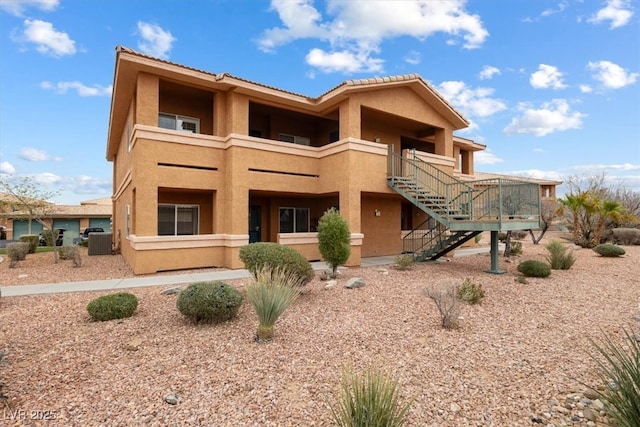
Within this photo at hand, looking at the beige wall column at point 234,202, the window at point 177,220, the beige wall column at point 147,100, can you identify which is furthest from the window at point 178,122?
the window at point 177,220

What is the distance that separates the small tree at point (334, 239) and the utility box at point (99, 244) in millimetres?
14431

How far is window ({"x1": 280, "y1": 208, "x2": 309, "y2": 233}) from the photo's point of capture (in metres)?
16.7

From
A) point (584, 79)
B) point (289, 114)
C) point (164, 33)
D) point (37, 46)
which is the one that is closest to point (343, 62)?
point (289, 114)

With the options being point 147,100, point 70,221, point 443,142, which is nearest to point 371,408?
point 147,100

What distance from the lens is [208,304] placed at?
6227 millimetres

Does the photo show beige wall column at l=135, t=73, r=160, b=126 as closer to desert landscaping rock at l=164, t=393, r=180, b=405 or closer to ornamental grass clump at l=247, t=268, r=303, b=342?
ornamental grass clump at l=247, t=268, r=303, b=342

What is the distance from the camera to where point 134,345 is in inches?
211

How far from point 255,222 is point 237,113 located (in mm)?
5593

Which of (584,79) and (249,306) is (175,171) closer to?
(249,306)

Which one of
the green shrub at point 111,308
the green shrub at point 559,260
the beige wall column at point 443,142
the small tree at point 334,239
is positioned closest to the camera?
the green shrub at point 111,308

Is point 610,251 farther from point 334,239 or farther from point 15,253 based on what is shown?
point 15,253

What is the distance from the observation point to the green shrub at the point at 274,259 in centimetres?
808

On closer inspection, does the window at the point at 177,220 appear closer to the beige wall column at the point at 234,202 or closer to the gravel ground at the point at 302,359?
the beige wall column at the point at 234,202

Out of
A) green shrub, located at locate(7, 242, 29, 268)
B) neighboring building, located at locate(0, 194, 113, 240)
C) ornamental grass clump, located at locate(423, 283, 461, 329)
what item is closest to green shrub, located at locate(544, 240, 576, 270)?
ornamental grass clump, located at locate(423, 283, 461, 329)
